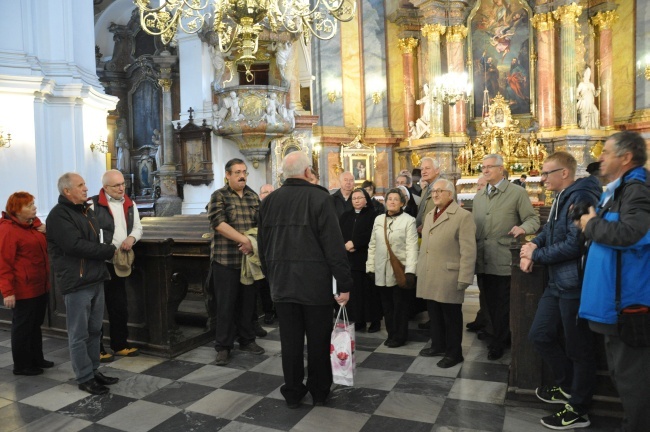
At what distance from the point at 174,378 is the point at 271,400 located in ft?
3.13

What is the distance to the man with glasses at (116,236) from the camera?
441cm

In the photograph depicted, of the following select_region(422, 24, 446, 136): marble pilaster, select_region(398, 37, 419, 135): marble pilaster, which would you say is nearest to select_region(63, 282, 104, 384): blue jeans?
select_region(422, 24, 446, 136): marble pilaster

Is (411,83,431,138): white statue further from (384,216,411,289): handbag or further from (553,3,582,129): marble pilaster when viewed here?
A: (384,216,411,289): handbag

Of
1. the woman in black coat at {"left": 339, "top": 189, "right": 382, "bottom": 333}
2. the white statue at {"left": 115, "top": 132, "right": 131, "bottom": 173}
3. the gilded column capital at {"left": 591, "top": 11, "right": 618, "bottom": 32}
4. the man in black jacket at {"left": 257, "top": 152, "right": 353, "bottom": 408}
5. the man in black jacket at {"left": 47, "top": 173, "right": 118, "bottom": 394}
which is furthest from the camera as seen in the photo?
the white statue at {"left": 115, "top": 132, "right": 131, "bottom": 173}

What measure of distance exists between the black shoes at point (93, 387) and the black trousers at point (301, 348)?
1381 mm

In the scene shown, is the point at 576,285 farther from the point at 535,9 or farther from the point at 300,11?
the point at 535,9

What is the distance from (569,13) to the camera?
15.5m

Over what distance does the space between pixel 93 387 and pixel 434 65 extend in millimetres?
15481

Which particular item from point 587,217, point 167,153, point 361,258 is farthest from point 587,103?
point 587,217

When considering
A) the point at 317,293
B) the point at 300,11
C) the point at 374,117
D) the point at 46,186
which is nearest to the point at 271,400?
the point at 317,293

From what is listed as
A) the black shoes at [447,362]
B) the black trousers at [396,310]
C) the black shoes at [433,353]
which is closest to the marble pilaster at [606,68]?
the black trousers at [396,310]

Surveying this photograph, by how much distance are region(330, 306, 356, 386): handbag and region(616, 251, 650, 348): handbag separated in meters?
1.62

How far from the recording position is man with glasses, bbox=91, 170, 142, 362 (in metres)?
4.41

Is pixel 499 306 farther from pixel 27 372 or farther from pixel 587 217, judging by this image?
pixel 27 372
